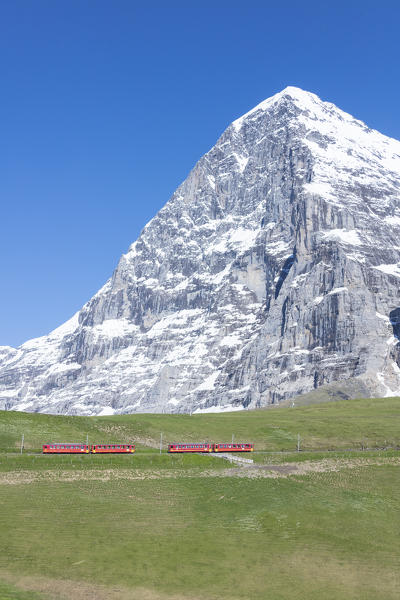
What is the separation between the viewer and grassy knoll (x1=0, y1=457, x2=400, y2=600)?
53.7 meters

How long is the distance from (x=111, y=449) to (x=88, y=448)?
3334 millimetres

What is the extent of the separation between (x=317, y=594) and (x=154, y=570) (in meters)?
12.8

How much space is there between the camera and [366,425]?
13825 centimetres

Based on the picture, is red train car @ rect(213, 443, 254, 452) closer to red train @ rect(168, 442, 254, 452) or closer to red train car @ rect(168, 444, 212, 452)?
red train @ rect(168, 442, 254, 452)

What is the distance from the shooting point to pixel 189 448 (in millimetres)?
106312

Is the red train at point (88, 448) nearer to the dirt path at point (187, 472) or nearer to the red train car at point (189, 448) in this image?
the red train car at point (189, 448)

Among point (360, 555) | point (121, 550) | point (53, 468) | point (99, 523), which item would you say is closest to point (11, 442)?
point (53, 468)

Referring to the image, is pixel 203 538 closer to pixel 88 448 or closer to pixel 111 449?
pixel 111 449

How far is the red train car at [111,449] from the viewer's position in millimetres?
102062

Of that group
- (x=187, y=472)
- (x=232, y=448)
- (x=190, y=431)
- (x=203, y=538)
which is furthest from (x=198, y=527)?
(x=190, y=431)

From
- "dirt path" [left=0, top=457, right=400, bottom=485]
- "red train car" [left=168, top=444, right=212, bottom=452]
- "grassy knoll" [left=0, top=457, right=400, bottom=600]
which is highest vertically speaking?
"red train car" [left=168, top=444, right=212, bottom=452]

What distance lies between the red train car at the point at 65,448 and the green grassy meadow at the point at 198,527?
223cm

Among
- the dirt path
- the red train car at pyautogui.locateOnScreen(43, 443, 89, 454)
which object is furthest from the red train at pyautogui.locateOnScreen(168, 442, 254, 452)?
the dirt path

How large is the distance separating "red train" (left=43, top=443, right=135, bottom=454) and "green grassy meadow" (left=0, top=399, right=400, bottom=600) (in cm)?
226
